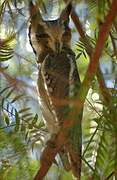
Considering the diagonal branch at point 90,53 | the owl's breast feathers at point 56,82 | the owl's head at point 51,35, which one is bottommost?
the owl's breast feathers at point 56,82

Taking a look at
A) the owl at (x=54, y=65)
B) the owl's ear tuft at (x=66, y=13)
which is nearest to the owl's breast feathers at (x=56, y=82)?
the owl at (x=54, y=65)

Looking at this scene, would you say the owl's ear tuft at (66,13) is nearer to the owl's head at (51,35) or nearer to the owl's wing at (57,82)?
the owl's head at (51,35)

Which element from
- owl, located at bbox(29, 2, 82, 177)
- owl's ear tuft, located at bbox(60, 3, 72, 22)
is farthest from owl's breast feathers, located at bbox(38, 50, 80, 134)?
owl's ear tuft, located at bbox(60, 3, 72, 22)

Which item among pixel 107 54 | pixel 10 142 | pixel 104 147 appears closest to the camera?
pixel 104 147

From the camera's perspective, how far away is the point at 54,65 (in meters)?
1.23

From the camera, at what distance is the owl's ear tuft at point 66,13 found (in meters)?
0.91

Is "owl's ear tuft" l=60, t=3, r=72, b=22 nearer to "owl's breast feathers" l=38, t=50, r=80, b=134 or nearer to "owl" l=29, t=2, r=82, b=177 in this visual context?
"owl" l=29, t=2, r=82, b=177

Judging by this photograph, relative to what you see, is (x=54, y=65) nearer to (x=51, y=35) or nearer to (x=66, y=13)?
(x=51, y=35)

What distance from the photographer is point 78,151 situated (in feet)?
2.64

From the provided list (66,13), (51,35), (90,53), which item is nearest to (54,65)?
(51,35)

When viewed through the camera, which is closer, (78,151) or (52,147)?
(52,147)

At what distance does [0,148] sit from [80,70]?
14.8 inches

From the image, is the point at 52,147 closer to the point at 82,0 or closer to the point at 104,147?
→ the point at 104,147

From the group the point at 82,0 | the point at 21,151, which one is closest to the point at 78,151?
the point at 21,151
